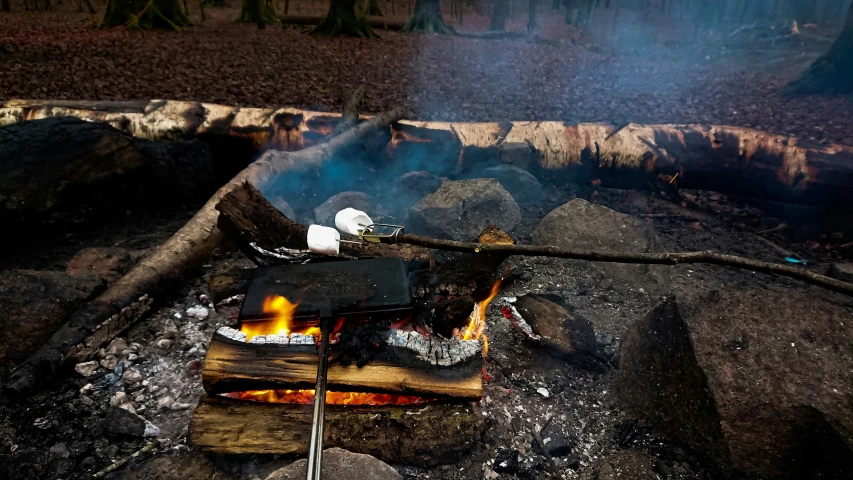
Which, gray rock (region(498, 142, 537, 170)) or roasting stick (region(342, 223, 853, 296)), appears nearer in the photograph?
roasting stick (region(342, 223, 853, 296))

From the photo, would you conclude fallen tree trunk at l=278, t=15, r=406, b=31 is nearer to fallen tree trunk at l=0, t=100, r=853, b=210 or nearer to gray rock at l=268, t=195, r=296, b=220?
fallen tree trunk at l=0, t=100, r=853, b=210

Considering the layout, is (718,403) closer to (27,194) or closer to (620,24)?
(27,194)

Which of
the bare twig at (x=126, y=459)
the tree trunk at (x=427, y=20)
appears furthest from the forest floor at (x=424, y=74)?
the bare twig at (x=126, y=459)

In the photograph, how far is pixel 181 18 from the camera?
47.6 feet

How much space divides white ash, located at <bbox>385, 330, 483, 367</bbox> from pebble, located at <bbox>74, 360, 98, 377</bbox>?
1.96m

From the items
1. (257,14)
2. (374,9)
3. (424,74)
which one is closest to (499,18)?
(374,9)

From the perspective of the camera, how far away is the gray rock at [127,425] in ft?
8.58

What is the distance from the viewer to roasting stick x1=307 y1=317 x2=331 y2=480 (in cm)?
179

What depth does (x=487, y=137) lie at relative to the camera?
6.12 meters

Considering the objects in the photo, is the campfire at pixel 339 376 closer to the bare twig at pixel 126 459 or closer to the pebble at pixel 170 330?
the bare twig at pixel 126 459

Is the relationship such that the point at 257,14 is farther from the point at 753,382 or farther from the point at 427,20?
the point at 753,382

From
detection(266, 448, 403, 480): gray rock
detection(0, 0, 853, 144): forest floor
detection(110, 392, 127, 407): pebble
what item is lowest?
detection(110, 392, 127, 407): pebble

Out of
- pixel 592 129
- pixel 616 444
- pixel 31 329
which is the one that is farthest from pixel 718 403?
pixel 592 129

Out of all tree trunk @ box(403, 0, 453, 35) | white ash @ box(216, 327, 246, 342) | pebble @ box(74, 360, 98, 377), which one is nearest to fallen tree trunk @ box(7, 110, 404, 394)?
pebble @ box(74, 360, 98, 377)
